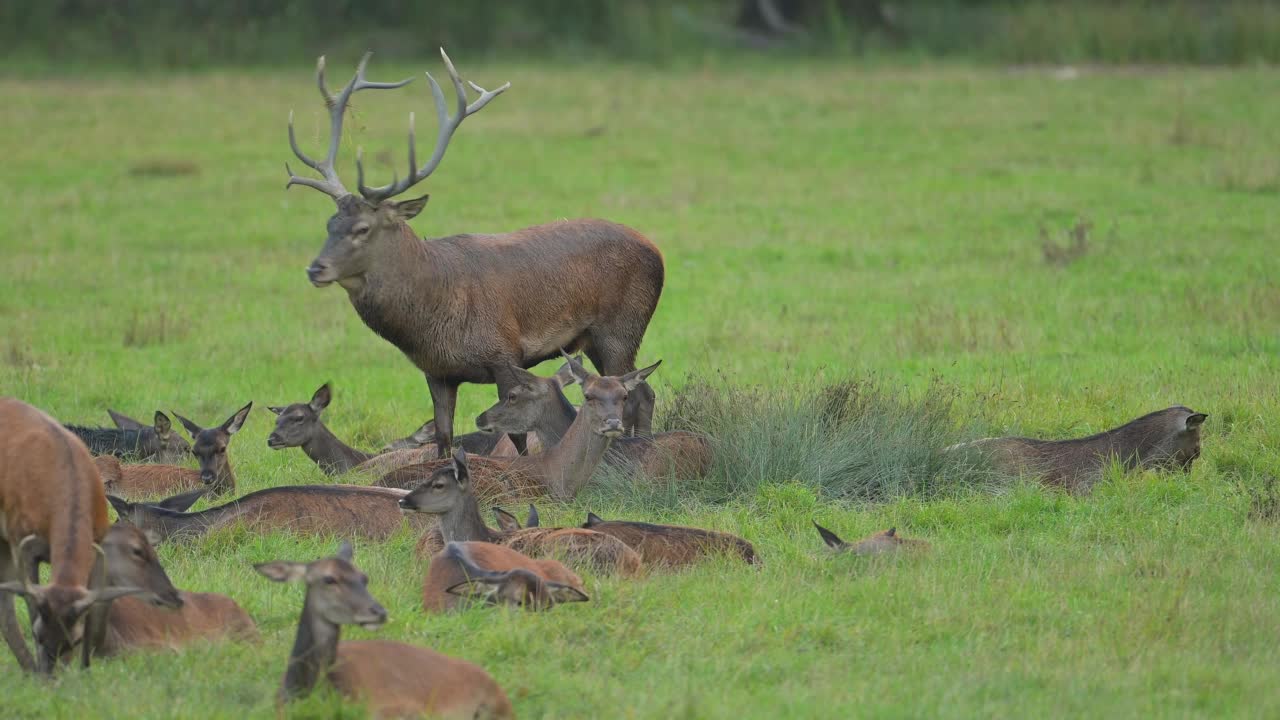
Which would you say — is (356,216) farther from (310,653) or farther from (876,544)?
(310,653)

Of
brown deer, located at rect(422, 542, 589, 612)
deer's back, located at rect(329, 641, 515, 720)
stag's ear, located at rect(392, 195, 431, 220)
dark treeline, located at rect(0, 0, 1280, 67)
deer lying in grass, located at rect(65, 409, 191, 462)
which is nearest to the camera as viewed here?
deer's back, located at rect(329, 641, 515, 720)

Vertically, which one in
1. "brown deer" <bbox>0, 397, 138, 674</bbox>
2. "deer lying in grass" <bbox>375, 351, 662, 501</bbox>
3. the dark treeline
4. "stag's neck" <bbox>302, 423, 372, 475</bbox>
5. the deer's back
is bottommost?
"stag's neck" <bbox>302, 423, 372, 475</bbox>

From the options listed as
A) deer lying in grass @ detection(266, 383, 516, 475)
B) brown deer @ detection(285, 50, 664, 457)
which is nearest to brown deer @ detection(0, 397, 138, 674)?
brown deer @ detection(285, 50, 664, 457)

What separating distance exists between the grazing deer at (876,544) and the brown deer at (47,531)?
304 centimetres

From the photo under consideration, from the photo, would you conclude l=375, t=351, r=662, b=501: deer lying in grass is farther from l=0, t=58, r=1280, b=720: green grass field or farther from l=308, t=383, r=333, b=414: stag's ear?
l=308, t=383, r=333, b=414: stag's ear

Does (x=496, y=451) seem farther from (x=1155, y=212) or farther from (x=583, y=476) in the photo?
(x=1155, y=212)

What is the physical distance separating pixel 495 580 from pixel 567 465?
251 cm

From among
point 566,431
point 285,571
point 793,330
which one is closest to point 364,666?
point 285,571

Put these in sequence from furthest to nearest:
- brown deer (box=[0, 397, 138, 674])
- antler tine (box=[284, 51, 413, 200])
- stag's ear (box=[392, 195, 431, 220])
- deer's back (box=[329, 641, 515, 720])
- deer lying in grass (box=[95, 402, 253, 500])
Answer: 1. stag's ear (box=[392, 195, 431, 220])
2. antler tine (box=[284, 51, 413, 200])
3. deer lying in grass (box=[95, 402, 253, 500])
4. brown deer (box=[0, 397, 138, 674])
5. deer's back (box=[329, 641, 515, 720])

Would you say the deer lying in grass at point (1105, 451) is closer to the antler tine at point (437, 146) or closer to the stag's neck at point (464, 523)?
the stag's neck at point (464, 523)

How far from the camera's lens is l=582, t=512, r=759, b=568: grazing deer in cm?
724

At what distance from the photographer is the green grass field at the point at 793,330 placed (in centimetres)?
605

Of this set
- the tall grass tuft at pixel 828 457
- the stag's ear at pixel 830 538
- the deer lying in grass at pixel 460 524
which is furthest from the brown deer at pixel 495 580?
the tall grass tuft at pixel 828 457

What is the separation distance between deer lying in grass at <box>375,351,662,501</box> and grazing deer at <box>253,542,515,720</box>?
128 inches
